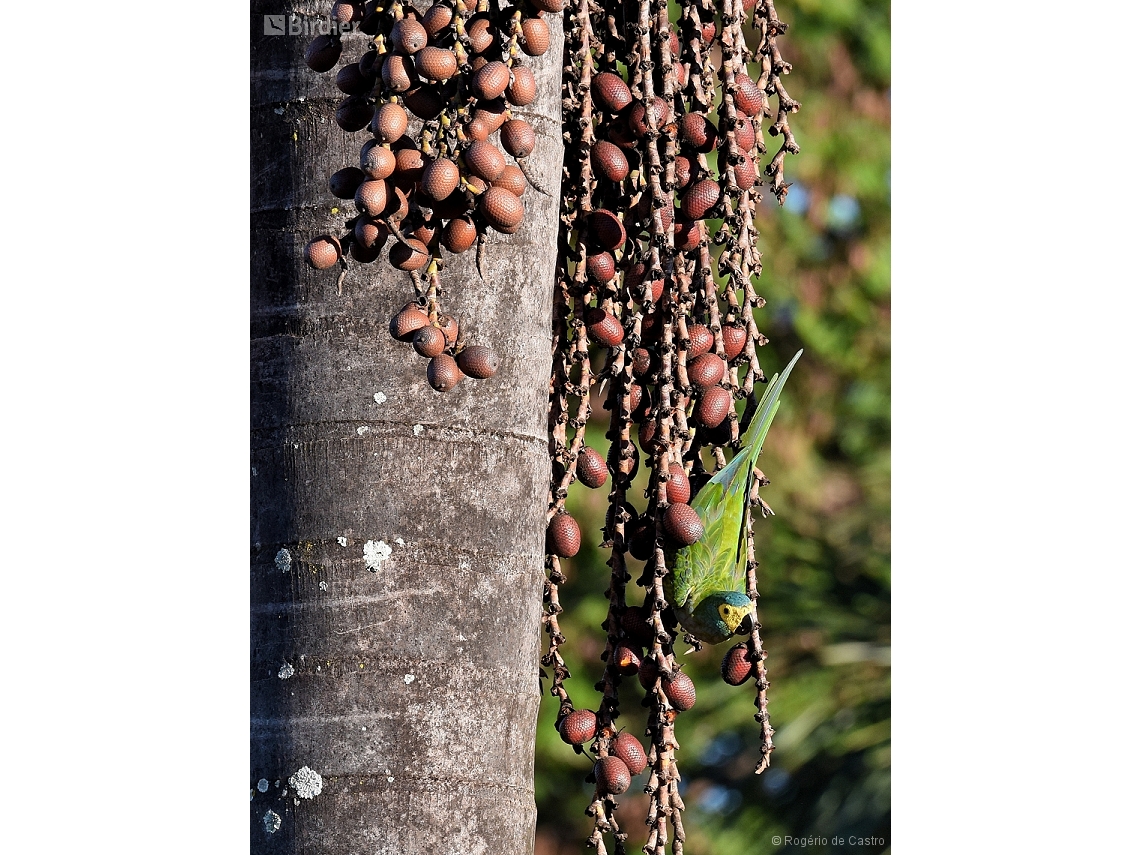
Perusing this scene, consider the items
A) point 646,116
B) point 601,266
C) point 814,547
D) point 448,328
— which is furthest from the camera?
point 814,547

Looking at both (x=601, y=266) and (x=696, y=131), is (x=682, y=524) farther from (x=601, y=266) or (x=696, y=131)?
(x=696, y=131)

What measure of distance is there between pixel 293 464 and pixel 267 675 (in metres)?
0.20

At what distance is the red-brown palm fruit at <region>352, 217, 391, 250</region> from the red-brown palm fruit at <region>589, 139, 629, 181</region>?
1.37ft

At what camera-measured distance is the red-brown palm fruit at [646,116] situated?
4.70ft

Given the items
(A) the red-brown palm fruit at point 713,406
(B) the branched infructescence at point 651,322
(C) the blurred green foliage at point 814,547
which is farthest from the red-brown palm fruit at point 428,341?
(C) the blurred green foliage at point 814,547

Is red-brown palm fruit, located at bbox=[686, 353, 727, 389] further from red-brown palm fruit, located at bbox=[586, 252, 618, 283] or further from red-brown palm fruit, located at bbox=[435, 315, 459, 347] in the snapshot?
red-brown palm fruit, located at bbox=[435, 315, 459, 347]

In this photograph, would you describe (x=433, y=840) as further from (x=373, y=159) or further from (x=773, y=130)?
(x=773, y=130)

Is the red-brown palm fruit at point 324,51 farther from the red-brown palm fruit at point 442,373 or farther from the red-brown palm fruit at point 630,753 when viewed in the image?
the red-brown palm fruit at point 630,753

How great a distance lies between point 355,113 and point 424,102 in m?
0.07

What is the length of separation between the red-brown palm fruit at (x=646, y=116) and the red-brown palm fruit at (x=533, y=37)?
250 millimetres

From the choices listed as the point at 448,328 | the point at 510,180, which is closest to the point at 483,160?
the point at 510,180

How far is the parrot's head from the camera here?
1514mm

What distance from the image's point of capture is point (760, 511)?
64.4 inches

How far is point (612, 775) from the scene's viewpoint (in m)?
1.48
